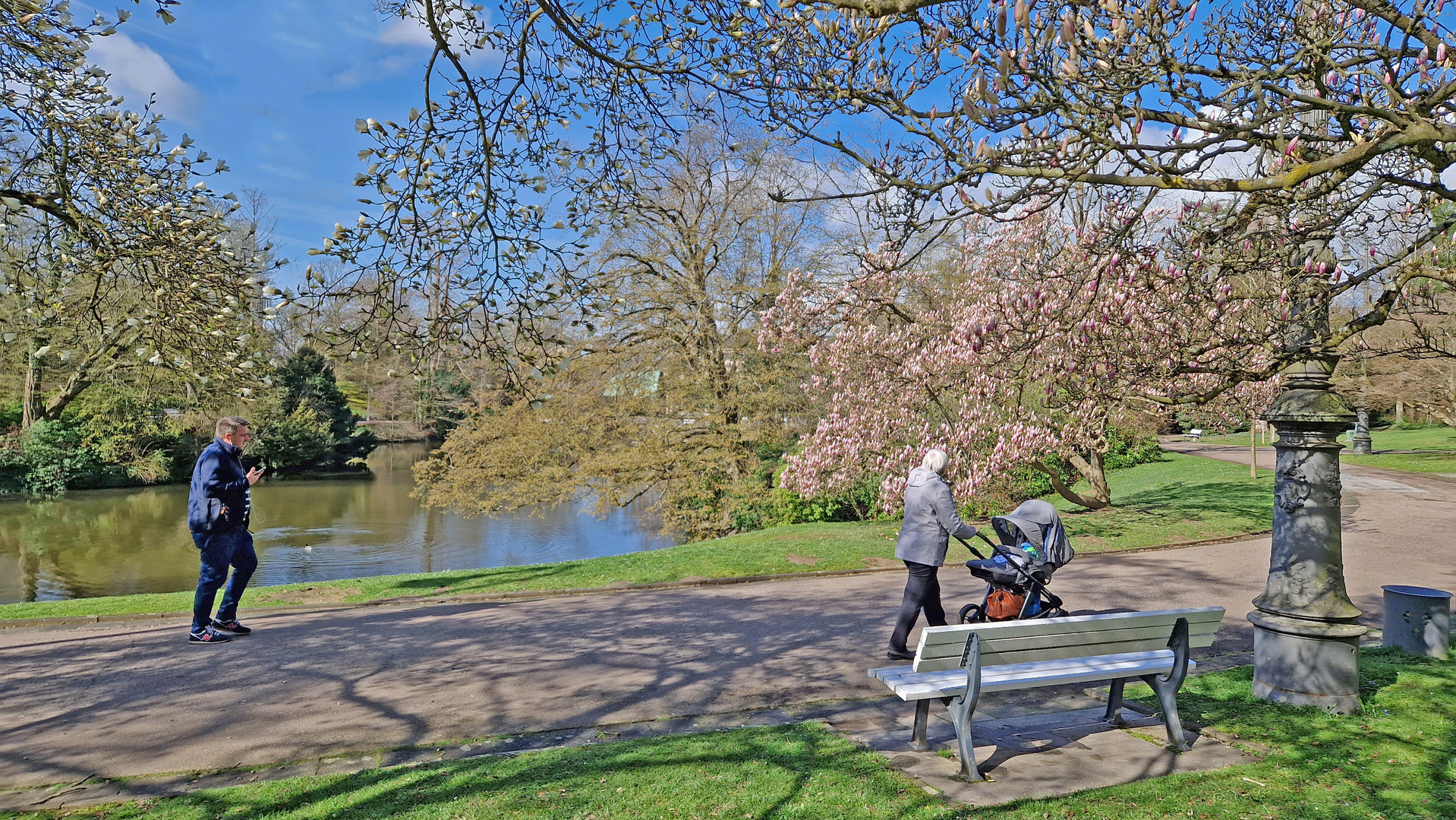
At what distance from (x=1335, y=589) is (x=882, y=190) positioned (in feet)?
13.2

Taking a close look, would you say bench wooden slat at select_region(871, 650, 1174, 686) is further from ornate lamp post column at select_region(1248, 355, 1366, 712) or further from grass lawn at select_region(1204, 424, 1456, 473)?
grass lawn at select_region(1204, 424, 1456, 473)

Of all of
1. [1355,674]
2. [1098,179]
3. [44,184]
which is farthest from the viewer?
[44,184]

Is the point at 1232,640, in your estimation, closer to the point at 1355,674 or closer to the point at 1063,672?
the point at 1355,674

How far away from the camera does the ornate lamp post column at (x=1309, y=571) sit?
548cm

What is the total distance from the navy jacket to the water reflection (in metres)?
11.0

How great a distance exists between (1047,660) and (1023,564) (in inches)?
Answer: 83.5

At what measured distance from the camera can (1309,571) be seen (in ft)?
18.5

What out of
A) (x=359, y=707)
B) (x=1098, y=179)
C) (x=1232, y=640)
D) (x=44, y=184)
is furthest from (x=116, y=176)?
(x=1232, y=640)

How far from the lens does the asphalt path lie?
546 centimetres

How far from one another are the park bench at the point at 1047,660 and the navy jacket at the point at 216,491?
604 centimetres

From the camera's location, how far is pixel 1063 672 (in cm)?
486

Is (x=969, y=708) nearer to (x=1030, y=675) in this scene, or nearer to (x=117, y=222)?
(x=1030, y=675)

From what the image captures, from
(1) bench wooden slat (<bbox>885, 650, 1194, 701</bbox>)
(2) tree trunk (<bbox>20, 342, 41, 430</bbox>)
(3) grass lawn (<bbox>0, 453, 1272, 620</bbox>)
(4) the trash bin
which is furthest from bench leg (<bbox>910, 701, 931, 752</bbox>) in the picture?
(2) tree trunk (<bbox>20, 342, 41, 430</bbox>)

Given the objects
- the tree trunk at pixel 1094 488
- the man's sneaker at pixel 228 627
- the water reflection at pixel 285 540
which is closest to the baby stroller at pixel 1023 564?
the man's sneaker at pixel 228 627
